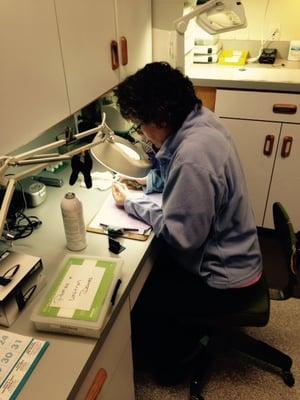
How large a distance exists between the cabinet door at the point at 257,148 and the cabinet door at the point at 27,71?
4.15 feet

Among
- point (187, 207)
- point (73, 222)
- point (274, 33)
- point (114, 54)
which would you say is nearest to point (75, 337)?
point (73, 222)

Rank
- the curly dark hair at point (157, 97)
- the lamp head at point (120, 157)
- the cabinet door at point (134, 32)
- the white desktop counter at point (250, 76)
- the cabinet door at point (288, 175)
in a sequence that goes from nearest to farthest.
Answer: the curly dark hair at point (157, 97), the lamp head at point (120, 157), the cabinet door at point (134, 32), the white desktop counter at point (250, 76), the cabinet door at point (288, 175)

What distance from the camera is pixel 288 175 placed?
7.41 ft

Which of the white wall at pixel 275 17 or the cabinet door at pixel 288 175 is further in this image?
the white wall at pixel 275 17

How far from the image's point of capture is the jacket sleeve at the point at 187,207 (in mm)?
1109

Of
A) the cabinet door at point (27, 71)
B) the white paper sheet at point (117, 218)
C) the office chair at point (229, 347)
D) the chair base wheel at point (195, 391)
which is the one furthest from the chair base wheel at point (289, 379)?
the cabinet door at point (27, 71)

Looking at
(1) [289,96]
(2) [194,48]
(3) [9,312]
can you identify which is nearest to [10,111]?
(3) [9,312]

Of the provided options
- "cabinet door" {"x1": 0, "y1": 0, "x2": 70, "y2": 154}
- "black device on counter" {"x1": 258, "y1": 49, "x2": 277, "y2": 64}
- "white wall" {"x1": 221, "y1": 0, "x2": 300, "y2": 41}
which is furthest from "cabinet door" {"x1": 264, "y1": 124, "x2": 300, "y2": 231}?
"cabinet door" {"x1": 0, "y1": 0, "x2": 70, "y2": 154}

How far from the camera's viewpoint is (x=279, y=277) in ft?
7.08

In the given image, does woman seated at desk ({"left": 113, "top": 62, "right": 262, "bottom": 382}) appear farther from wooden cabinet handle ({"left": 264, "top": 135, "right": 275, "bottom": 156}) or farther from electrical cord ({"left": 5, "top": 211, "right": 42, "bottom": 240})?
wooden cabinet handle ({"left": 264, "top": 135, "right": 275, "bottom": 156})

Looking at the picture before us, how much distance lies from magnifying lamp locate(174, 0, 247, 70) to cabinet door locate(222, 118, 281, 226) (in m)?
0.53

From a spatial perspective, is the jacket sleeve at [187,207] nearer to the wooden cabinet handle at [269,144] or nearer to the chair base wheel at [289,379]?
the chair base wheel at [289,379]

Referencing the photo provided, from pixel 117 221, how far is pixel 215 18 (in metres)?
1.16

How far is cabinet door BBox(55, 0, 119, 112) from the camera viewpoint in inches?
46.8
